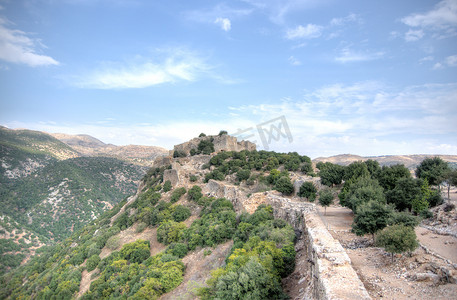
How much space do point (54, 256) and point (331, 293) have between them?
39.9 metres

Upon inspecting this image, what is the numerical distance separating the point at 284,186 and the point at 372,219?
39.1 feet

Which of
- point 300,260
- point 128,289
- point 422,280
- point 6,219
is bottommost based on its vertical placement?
point 6,219

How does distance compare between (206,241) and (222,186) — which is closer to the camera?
(206,241)

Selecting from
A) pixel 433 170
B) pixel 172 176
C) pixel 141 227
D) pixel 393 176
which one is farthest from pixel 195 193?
pixel 433 170

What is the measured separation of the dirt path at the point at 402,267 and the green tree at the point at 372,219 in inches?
21.7

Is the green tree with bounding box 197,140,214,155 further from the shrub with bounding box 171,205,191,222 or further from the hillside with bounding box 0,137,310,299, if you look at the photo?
the shrub with bounding box 171,205,191,222

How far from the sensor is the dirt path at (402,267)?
20.5 feet

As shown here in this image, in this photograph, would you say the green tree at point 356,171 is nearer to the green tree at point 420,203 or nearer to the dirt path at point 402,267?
the green tree at point 420,203

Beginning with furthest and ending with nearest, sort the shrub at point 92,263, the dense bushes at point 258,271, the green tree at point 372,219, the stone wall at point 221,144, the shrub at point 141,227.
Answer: the stone wall at point 221,144
the shrub at point 141,227
the shrub at point 92,263
the green tree at point 372,219
the dense bushes at point 258,271

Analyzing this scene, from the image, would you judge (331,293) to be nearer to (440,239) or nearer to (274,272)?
(274,272)

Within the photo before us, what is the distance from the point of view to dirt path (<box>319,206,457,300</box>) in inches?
246

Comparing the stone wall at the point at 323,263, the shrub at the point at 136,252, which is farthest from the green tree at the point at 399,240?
the shrub at the point at 136,252

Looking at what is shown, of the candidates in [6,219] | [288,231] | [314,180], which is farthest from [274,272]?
[6,219]

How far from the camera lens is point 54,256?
32.6 meters
